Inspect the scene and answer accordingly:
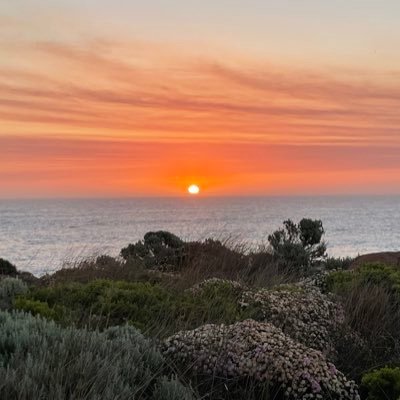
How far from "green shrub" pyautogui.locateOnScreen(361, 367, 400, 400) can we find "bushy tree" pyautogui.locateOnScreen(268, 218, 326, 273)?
8037mm

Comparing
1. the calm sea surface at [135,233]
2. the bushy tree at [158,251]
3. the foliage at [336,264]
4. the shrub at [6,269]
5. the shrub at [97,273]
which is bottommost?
the calm sea surface at [135,233]

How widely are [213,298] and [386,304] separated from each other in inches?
109

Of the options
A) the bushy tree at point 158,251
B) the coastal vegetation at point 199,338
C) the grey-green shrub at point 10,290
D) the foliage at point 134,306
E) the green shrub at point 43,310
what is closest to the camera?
the coastal vegetation at point 199,338

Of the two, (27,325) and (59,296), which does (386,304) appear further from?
(27,325)

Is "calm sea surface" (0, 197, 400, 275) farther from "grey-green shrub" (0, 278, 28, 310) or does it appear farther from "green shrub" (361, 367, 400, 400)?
"green shrub" (361, 367, 400, 400)

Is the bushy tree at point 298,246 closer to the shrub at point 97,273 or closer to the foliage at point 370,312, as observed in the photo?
the foliage at point 370,312

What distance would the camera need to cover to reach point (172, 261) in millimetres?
14820

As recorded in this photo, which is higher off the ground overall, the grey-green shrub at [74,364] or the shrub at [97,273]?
the grey-green shrub at [74,364]

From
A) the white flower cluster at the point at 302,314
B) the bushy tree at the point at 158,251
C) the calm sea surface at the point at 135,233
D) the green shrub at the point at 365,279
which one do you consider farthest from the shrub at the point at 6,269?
the white flower cluster at the point at 302,314

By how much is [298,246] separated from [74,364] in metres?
12.1

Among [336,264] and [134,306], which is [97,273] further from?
[336,264]

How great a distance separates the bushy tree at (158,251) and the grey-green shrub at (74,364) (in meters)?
8.64

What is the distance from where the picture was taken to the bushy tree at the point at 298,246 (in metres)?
14.9

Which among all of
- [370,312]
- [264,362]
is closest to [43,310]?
[264,362]
